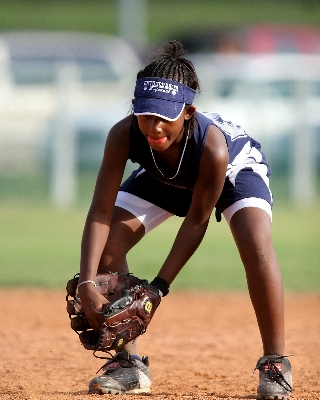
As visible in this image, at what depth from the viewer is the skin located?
3.95 m

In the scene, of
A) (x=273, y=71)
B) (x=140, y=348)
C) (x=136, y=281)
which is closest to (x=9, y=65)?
(x=273, y=71)

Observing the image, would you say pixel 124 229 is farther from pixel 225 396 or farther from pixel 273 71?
pixel 273 71

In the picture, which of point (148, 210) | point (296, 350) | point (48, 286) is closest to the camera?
point (148, 210)

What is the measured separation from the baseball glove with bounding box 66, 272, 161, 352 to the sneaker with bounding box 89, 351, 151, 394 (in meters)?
0.20

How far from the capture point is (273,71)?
16.2 m

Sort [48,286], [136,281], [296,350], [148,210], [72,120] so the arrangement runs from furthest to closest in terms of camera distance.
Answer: [72,120], [48,286], [296,350], [148,210], [136,281]

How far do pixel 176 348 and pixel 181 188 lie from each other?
1.69m

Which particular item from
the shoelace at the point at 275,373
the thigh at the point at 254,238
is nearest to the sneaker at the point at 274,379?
the shoelace at the point at 275,373

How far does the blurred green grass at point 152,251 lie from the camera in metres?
8.46

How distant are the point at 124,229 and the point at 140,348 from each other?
148 centimetres

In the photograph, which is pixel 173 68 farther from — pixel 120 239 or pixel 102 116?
pixel 102 116

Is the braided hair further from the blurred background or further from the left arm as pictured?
the blurred background

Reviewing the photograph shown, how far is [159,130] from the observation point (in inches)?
152

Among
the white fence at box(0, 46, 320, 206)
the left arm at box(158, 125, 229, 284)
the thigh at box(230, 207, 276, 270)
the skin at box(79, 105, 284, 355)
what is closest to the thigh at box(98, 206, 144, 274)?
the skin at box(79, 105, 284, 355)
